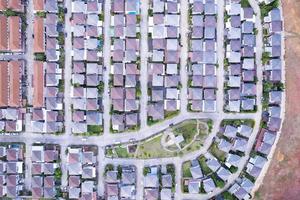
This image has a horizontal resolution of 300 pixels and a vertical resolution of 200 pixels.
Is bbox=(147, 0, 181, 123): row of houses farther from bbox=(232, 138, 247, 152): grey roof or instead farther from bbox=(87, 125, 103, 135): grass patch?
bbox=(232, 138, 247, 152): grey roof

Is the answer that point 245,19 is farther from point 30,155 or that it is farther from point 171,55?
point 30,155

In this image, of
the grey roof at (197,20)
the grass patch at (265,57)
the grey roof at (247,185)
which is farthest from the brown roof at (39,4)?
the grey roof at (247,185)

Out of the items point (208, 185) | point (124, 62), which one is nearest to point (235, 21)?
point (124, 62)

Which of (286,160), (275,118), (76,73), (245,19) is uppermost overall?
(245,19)

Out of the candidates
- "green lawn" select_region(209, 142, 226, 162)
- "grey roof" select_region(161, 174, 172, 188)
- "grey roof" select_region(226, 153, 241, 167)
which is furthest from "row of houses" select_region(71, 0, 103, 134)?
"grey roof" select_region(226, 153, 241, 167)

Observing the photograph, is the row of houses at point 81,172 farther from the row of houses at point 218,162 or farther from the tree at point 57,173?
the row of houses at point 218,162

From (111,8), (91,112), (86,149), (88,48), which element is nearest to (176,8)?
(111,8)
